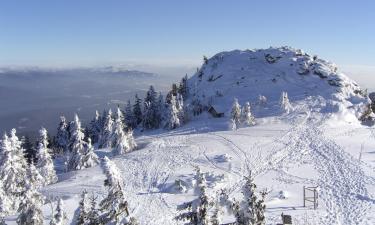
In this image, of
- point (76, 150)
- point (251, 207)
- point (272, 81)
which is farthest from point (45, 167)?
point (272, 81)

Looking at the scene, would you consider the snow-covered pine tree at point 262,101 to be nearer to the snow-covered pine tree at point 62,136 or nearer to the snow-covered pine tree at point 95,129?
the snow-covered pine tree at point 95,129

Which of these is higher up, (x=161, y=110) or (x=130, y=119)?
(x=161, y=110)

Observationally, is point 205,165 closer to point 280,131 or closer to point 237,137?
point 237,137

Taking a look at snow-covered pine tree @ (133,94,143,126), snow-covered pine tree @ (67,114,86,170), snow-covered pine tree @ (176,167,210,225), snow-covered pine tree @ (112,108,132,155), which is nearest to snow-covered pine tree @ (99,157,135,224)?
snow-covered pine tree @ (176,167,210,225)

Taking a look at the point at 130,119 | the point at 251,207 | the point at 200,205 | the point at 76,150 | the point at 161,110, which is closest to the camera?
the point at 251,207

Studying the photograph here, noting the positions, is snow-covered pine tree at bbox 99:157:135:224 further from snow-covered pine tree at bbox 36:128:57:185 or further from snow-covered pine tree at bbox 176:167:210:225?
snow-covered pine tree at bbox 36:128:57:185

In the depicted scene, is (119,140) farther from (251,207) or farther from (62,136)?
(251,207)

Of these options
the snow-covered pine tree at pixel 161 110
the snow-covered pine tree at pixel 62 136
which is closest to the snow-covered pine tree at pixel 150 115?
the snow-covered pine tree at pixel 161 110
